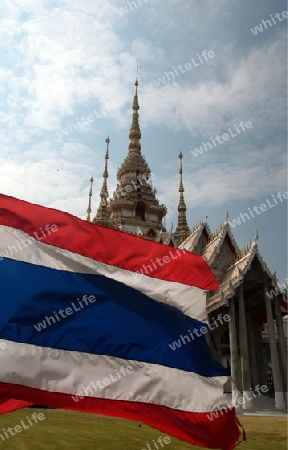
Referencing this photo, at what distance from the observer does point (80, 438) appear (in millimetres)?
8461

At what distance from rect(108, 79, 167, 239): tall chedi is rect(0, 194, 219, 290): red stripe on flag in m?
39.3

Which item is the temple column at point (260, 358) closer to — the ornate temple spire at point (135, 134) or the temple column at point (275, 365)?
the temple column at point (275, 365)

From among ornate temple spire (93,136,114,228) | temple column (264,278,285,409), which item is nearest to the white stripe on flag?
temple column (264,278,285,409)

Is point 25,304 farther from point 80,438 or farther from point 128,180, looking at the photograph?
point 128,180

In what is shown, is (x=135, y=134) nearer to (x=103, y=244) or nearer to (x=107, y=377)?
(x=103, y=244)

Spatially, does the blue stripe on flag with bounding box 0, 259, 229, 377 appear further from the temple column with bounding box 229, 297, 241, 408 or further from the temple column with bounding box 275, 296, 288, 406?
the temple column with bounding box 275, 296, 288, 406

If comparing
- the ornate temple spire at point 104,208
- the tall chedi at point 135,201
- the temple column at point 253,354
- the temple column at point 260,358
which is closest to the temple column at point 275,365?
the temple column at point 253,354

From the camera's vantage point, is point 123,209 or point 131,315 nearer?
point 131,315

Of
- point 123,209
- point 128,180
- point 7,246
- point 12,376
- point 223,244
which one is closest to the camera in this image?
point 12,376

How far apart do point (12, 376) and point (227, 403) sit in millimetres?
2323

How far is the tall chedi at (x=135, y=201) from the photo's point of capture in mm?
47356

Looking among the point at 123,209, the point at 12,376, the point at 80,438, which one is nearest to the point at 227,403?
the point at 12,376

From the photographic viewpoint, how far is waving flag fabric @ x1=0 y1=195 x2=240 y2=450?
12.1ft

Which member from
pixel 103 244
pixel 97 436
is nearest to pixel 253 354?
pixel 97 436
